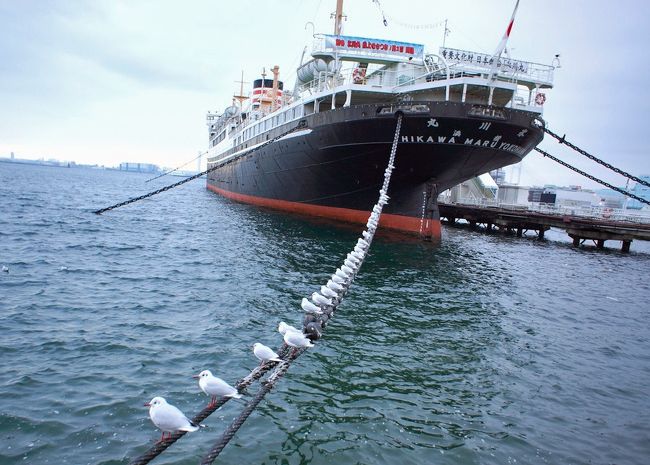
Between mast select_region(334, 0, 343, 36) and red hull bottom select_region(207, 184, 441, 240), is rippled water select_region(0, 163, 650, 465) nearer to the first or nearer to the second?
red hull bottom select_region(207, 184, 441, 240)

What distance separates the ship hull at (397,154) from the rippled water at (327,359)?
7.25 m

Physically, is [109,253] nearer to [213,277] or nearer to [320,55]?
[213,277]

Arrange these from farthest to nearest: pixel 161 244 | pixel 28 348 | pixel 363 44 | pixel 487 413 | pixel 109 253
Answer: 1. pixel 363 44
2. pixel 161 244
3. pixel 109 253
4. pixel 28 348
5. pixel 487 413

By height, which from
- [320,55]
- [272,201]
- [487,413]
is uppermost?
[320,55]

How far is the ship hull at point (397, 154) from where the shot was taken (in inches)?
960

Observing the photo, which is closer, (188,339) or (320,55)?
(188,339)

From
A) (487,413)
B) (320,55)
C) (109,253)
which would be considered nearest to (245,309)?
(487,413)

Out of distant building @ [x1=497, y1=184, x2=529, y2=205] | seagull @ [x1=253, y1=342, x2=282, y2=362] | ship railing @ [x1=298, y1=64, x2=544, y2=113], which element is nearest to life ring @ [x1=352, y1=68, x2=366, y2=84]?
ship railing @ [x1=298, y1=64, x2=544, y2=113]

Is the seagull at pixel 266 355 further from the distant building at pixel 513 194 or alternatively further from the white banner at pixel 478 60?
the distant building at pixel 513 194

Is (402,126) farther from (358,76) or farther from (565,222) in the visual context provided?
(565,222)

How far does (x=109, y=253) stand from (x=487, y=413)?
1848 centimetres

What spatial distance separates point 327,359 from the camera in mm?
10469

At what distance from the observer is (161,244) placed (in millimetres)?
24797

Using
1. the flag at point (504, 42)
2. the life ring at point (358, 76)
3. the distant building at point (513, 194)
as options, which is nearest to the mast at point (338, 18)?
the life ring at point (358, 76)
